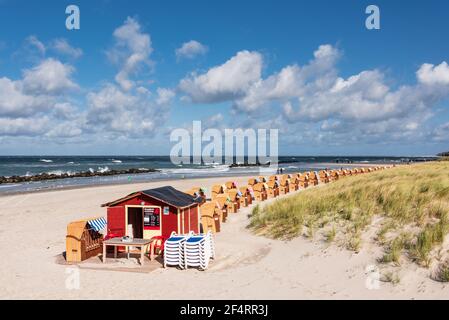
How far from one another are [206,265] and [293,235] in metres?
3.55

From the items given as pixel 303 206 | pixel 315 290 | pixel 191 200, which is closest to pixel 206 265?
pixel 315 290

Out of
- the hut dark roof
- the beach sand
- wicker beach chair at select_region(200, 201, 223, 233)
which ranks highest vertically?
the hut dark roof

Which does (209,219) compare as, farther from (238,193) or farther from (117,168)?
(117,168)

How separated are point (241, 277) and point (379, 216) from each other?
16.0 ft

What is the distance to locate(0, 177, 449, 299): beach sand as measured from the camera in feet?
28.8

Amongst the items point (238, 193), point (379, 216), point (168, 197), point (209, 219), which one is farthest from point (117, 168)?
point (379, 216)

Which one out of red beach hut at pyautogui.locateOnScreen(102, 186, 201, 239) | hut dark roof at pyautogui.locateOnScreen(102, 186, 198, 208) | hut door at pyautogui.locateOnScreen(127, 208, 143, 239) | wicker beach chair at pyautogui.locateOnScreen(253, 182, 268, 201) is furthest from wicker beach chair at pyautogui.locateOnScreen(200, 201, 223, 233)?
wicker beach chair at pyautogui.locateOnScreen(253, 182, 268, 201)

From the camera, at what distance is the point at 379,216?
491 inches

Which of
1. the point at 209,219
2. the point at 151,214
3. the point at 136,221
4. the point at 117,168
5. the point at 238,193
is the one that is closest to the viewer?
the point at 151,214

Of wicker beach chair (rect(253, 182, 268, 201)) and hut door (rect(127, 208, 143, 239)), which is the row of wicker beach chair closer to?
wicker beach chair (rect(253, 182, 268, 201))

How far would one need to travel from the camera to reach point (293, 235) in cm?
1319

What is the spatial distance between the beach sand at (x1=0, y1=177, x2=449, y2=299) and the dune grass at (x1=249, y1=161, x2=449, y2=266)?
49cm
